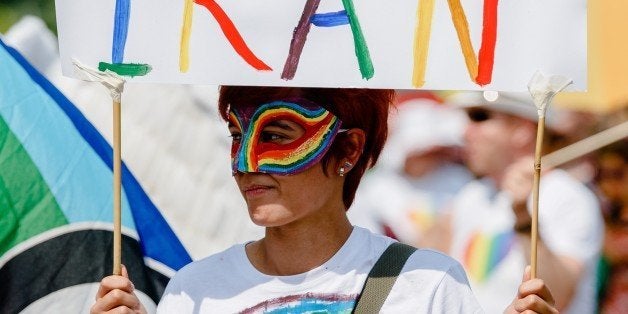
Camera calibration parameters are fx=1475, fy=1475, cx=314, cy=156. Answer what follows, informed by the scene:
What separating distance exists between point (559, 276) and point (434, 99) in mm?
1200

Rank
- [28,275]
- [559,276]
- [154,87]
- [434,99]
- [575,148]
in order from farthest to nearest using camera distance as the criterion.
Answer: [434,99] < [575,148] < [559,276] < [154,87] < [28,275]

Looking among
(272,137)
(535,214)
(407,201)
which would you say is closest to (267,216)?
(272,137)

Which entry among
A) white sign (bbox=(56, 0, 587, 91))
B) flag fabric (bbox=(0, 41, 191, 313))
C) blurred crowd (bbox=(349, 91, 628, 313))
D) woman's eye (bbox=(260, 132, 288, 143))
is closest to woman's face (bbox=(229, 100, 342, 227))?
woman's eye (bbox=(260, 132, 288, 143))

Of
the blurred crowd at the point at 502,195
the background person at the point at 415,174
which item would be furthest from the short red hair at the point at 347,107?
the background person at the point at 415,174

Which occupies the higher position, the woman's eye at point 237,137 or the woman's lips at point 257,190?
the woman's eye at point 237,137

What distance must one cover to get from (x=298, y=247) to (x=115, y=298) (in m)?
0.45

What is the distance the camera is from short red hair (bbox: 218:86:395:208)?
131 inches

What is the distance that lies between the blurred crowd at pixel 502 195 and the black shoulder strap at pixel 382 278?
67.8 inches

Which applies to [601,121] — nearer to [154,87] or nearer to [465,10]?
[154,87]

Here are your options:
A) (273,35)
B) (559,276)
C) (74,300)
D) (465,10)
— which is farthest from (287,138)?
(559,276)

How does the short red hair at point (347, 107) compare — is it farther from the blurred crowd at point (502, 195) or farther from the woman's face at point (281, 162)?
the blurred crowd at point (502, 195)

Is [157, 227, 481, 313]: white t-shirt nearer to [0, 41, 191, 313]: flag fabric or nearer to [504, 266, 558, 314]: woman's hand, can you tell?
[504, 266, 558, 314]: woman's hand

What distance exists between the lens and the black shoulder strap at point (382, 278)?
318cm

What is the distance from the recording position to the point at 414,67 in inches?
127
